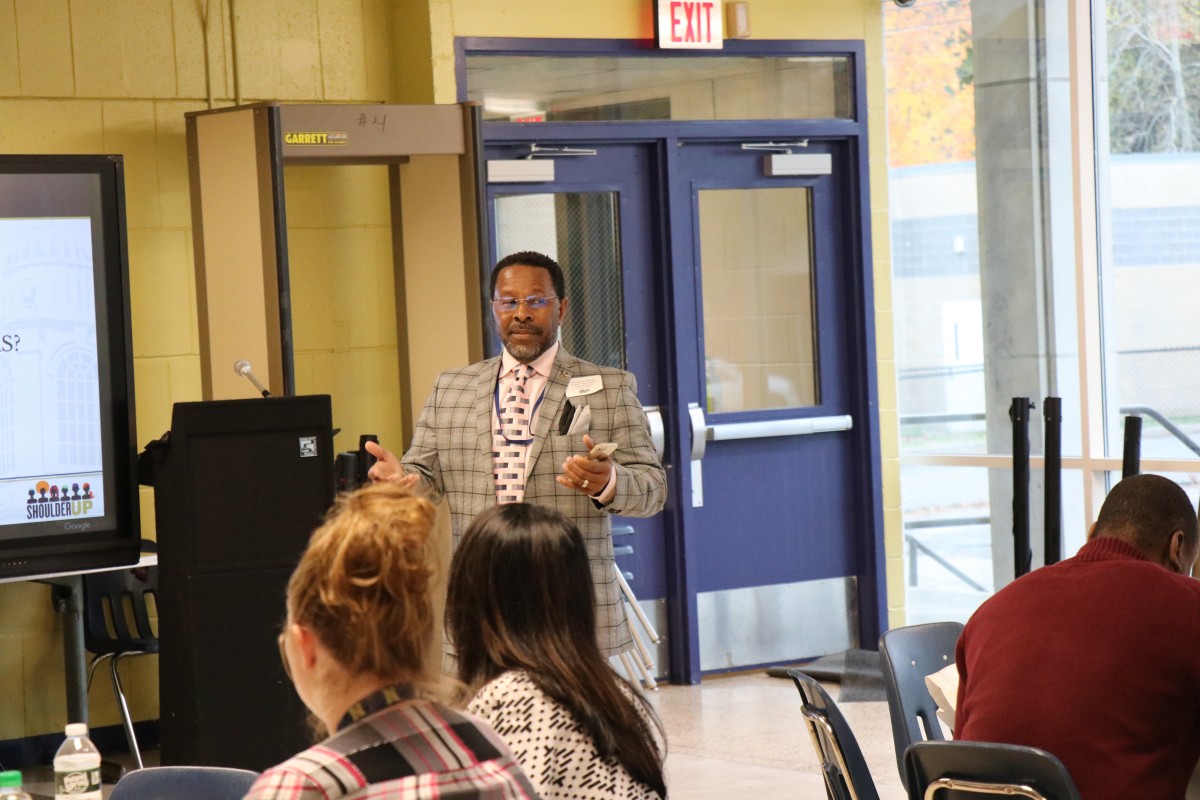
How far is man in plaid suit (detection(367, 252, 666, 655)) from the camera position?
3.75m

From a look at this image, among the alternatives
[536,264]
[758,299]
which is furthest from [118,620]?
[758,299]

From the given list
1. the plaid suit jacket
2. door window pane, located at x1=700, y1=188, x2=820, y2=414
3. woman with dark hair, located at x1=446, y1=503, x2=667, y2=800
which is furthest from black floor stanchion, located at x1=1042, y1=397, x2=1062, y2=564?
woman with dark hair, located at x1=446, y1=503, x2=667, y2=800

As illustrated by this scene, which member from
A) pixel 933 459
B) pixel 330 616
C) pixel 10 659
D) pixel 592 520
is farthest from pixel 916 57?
pixel 330 616

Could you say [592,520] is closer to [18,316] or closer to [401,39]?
[18,316]

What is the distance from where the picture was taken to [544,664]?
2.14m

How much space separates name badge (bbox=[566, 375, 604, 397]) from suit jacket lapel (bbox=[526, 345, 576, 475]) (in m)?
0.04

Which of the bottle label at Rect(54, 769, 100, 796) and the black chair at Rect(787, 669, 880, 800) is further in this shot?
the black chair at Rect(787, 669, 880, 800)

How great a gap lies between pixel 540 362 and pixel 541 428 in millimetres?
194

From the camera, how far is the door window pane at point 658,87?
602 centimetres

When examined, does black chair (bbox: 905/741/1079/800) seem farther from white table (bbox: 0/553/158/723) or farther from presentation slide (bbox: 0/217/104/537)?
white table (bbox: 0/553/158/723)

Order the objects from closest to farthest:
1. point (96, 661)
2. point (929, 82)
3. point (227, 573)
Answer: point (227, 573) < point (96, 661) < point (929, 82)

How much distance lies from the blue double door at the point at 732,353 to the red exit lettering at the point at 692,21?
40 centimetres

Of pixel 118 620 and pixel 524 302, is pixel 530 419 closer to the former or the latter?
pixel 524 302

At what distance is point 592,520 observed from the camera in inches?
148
